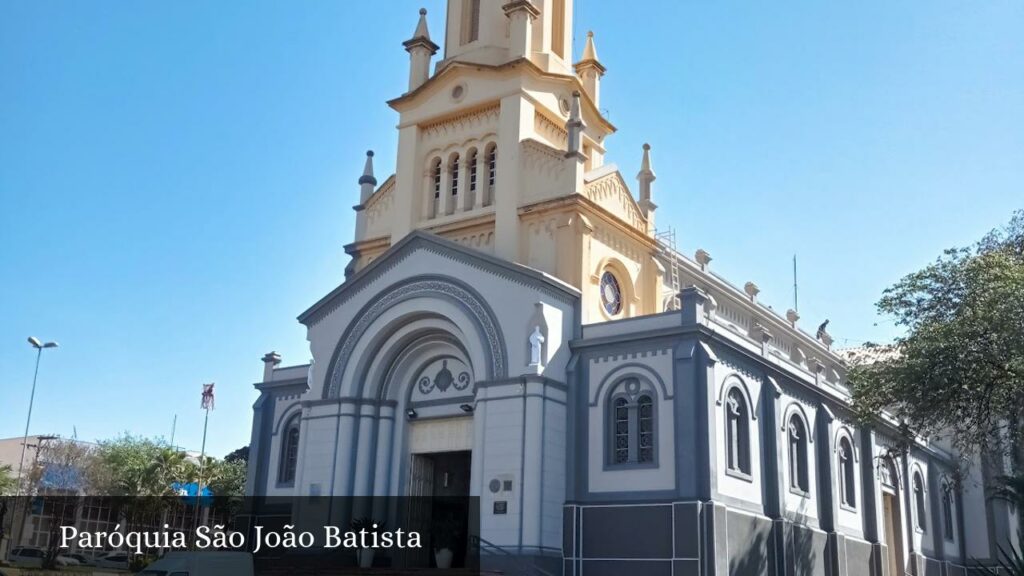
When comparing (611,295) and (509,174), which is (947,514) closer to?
(611,295)

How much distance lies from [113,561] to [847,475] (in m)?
37.8

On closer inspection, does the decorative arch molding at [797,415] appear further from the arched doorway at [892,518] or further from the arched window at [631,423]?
the arched doorway at [892,518]

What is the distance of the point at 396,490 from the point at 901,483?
20.8 meters

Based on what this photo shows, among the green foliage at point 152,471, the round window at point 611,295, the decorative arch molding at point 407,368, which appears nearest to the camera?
the decorative arch molding at point 407,368

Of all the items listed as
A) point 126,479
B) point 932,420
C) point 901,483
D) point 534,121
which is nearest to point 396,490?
point 534,121

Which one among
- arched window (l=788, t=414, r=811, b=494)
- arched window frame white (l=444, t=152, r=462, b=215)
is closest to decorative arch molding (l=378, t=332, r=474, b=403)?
arched window frame white (l=444, t=152, r=462, b=215)

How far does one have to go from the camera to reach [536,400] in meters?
26.3

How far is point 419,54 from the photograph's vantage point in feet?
119

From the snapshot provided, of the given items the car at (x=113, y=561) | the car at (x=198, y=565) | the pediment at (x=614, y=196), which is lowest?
the car at (x=113, y=561)

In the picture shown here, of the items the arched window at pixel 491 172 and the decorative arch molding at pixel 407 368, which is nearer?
the decorative arch molding at pixel 407 368

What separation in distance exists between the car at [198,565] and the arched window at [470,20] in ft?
73.0

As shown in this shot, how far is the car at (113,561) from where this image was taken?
48.1 meters

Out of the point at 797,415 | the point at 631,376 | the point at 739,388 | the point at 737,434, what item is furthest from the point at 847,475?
the point at 631,376

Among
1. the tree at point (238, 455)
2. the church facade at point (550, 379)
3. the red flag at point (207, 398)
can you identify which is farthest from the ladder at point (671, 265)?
the tree at point (238, 455)
